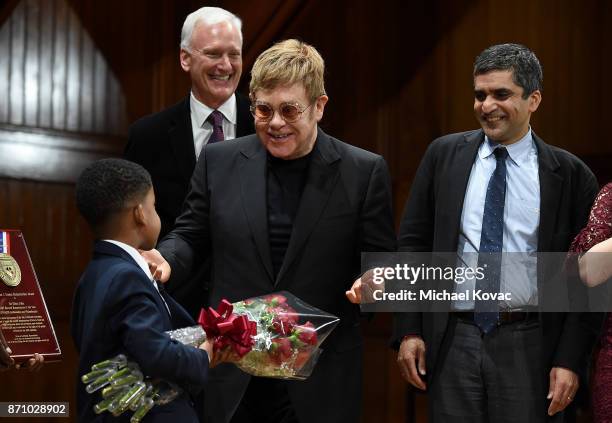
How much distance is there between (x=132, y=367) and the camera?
103 inches

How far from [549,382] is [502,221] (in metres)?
0.49

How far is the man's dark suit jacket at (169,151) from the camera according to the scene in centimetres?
393

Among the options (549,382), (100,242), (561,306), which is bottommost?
(549,382)

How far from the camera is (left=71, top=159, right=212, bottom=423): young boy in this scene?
260 cm

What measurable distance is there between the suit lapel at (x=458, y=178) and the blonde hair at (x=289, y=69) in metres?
0.49

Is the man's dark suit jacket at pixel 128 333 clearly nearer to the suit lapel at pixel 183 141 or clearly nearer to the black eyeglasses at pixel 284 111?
the black eyeglasses at pixel 284 111

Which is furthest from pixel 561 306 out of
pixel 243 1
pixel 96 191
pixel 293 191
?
pixel 243 1

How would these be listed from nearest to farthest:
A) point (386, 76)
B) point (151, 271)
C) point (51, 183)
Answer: point (151, 271), point (51, 183), point (386, 76)

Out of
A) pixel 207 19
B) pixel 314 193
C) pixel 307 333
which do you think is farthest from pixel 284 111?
Answer: pixel 207 19

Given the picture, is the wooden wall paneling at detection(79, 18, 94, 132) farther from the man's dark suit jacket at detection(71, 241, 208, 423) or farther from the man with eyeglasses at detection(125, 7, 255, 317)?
the man's dark suit jacket at detection(71, 241, 208, 423)

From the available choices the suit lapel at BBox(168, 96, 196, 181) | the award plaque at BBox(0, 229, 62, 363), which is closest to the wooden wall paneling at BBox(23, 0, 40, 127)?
the suit lapel at BBox(168, 96, 196, 181)

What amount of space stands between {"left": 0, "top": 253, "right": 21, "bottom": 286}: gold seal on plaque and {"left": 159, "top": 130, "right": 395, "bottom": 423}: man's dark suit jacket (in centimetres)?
43

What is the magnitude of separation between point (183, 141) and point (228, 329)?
1382 millimetres

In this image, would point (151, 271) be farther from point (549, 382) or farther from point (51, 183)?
point (51, 183)
